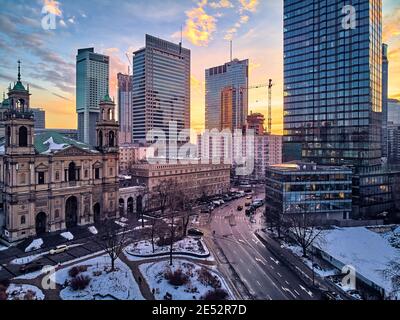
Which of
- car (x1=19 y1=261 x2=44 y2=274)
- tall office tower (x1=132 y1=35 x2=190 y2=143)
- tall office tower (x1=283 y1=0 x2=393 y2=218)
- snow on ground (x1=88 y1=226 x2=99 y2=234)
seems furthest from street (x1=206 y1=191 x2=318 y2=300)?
tall office tower (x1=132 y1=35 x2=190 y2=143)

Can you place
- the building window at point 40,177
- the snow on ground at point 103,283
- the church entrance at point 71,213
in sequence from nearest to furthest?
the snow on ground at point 103,283, the building window at point 40,177, the church entrance at point 71,213

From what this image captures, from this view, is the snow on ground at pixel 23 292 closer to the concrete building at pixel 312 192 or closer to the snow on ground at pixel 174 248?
the snow on ground at pixel 174 248

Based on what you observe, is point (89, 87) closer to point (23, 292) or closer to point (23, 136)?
point (23, 136)

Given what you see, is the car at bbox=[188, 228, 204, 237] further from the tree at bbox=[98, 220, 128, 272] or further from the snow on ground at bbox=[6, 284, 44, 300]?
the snow on ground at bbox=[6, 284, 44, 300]

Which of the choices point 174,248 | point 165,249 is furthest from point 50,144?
point 174,248

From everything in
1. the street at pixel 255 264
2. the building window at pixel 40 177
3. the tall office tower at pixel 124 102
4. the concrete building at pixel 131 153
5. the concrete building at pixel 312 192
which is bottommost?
the street at pixel 255 264

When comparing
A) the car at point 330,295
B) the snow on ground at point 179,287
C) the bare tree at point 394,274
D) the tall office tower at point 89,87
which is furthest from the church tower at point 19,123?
the tall office tower at point 89,87
